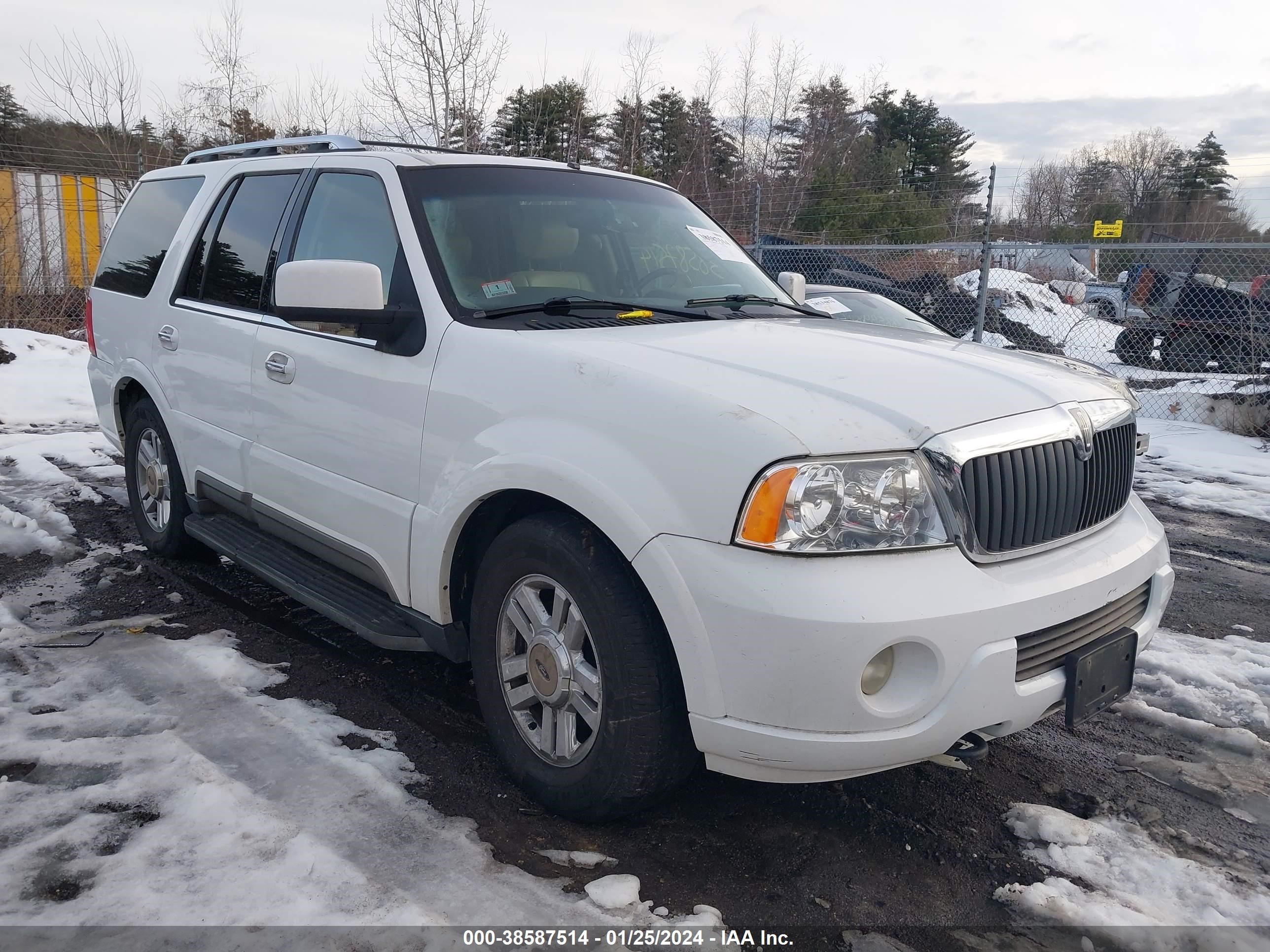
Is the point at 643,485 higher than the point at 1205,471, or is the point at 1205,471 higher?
the point at 643,485

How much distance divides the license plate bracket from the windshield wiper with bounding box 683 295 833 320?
1609 millimetres

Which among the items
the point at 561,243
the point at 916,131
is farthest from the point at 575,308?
the point at 916,131

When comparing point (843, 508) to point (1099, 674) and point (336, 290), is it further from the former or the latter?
point (336, 290)

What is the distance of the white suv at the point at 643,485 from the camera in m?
2.21

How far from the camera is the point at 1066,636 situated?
2.48m

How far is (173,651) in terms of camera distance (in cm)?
389

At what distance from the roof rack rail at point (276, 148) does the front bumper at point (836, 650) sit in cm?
253

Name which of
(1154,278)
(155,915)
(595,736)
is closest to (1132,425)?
(595,736)

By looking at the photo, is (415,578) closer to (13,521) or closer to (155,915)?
(155,915)

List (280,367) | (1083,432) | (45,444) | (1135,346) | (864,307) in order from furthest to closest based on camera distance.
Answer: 1. (1135,346)
2. (864,307)
3. (45,444)
4. (280,367)
5. (1083,432)

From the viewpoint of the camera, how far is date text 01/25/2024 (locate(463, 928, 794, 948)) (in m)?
2.23

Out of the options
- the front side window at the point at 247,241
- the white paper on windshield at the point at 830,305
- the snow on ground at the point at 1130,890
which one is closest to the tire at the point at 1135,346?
the white paper on windshield at the point at 830,305

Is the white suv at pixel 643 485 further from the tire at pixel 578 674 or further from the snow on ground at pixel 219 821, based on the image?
the snow on ground at pixel 219 821

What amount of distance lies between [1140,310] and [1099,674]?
45.5ft
